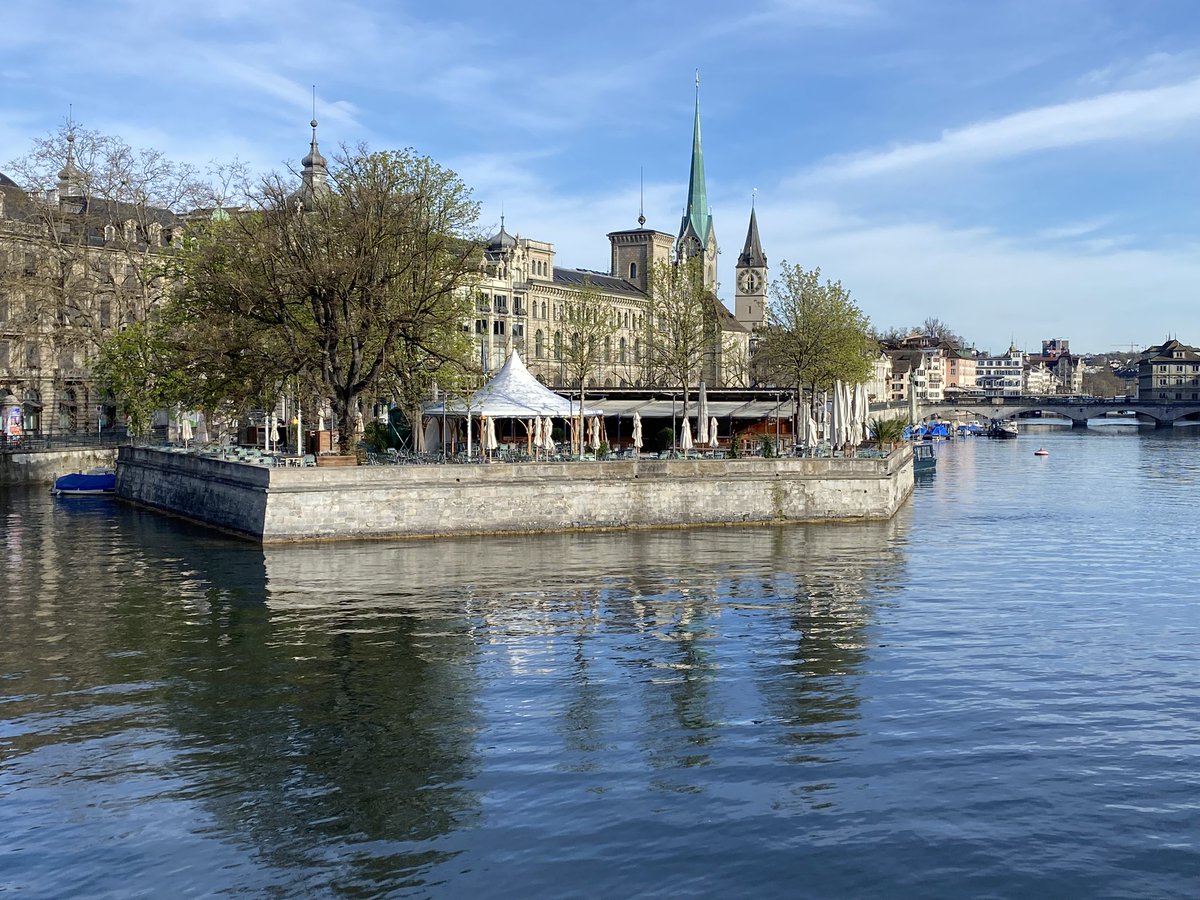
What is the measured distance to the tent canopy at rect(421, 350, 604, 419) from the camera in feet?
187

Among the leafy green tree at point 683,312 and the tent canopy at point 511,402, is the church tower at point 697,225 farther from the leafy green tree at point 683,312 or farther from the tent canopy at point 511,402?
the tent canopy at point 511,402

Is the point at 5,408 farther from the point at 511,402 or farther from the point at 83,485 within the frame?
the point at 511,402

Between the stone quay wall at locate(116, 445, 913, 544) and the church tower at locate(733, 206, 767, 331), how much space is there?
444 ft

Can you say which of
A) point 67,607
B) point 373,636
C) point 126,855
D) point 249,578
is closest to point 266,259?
point 249,578

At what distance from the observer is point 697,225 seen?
18638cm

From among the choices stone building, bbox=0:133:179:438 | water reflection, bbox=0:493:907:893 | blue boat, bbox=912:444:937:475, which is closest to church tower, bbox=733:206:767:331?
blue boat, bbox=912:444:937:475

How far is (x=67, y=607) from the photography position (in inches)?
1454

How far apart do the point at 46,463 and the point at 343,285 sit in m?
34.9

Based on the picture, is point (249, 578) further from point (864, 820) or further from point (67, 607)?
point (864, 820)

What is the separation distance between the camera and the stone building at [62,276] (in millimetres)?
75562

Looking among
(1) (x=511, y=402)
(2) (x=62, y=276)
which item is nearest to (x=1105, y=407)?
(1) (x=511, y=402)

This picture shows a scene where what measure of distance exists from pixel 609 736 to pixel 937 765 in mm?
5945

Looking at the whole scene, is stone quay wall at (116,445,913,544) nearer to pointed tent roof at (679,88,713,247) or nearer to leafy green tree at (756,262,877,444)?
leafy green tree at (756,262,877,444)

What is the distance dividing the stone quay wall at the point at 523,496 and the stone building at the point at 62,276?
22157 millimetres
